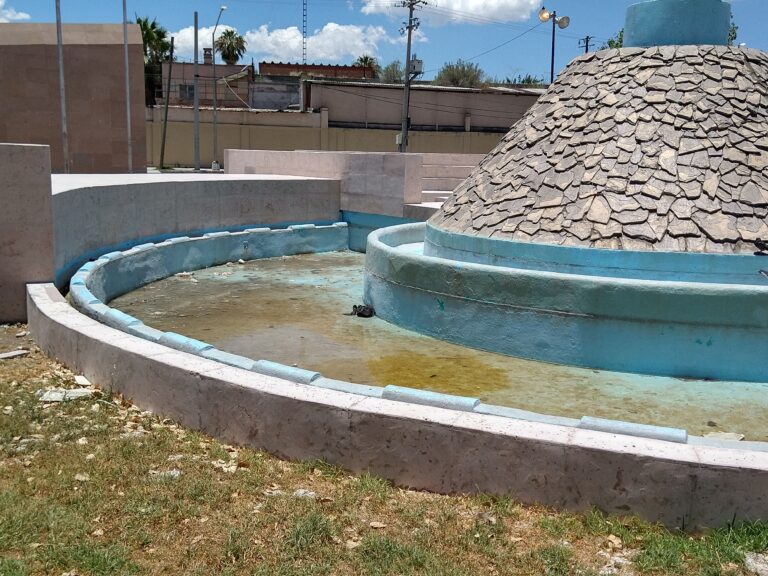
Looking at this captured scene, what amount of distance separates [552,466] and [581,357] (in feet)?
11.0

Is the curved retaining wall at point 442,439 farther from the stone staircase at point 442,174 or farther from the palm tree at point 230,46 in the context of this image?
the palm tree at point 230,46

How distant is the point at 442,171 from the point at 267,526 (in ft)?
48.4

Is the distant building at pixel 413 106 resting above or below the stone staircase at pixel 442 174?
above

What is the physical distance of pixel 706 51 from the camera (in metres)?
9.30

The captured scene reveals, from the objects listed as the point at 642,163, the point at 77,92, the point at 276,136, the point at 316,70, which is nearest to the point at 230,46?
the point at 316,70

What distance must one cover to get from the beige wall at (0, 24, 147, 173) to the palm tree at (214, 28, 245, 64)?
48.5 metres

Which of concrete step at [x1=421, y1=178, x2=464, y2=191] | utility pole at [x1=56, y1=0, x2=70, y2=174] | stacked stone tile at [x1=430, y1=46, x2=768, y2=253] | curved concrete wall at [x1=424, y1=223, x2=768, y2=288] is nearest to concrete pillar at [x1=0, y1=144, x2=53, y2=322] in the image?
stacked stone tile at [x1=430, y1=46, x2=768, y2=253]

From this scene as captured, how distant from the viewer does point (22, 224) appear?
7891mm

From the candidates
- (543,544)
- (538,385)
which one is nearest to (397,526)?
(543,544)

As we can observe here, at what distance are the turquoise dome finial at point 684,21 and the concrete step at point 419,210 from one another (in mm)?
5664

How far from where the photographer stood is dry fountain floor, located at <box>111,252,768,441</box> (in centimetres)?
605

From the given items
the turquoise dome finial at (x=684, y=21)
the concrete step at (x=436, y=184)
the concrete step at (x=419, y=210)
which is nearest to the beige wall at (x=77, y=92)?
the concrete step at (x=436, y=184)

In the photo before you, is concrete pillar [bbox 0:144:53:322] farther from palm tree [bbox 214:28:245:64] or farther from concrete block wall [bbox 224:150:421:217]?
palm tree [bbox 214:28:245:64]

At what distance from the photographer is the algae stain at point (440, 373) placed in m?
6.55
